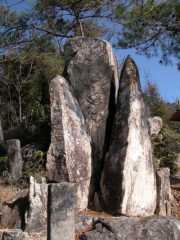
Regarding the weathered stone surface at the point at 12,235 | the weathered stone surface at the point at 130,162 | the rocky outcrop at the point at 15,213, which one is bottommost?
the weathered stone surface at the point at 12,235

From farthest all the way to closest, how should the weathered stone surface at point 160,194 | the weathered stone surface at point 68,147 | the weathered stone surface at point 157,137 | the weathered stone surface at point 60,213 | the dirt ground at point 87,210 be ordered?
the weathered stone surface at point 157,137 → the weathered stone surface at point 160,194 → the weathered stone surface at point 68,147 → the dirt ground at point 87,210 → the weathered stone surface at point 60,213

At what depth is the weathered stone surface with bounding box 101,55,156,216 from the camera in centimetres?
500

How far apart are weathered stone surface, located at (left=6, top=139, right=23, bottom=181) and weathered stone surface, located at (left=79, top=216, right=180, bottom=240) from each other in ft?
9.56

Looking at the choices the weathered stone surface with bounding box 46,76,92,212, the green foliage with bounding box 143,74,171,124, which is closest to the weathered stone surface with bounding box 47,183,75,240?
the weathered stone surface with bounding box 46,76,92,212

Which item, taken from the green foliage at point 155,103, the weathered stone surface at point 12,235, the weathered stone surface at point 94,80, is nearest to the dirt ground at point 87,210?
the weathered stone surface at point 12,235

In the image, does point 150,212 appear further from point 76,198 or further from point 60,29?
point 60,29

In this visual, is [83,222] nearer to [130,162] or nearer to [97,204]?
[97,204]

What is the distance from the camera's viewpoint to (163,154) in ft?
30.5

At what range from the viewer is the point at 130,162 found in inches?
204

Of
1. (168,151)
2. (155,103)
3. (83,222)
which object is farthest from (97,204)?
(155,103)

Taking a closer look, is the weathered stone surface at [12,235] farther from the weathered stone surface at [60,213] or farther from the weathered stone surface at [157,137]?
the weathered stone surface at [157,137]

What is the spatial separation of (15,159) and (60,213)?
3327 mm

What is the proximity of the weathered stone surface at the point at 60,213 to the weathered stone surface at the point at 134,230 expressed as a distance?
70 centimetres

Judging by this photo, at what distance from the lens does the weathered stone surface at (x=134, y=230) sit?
391 centimetres
